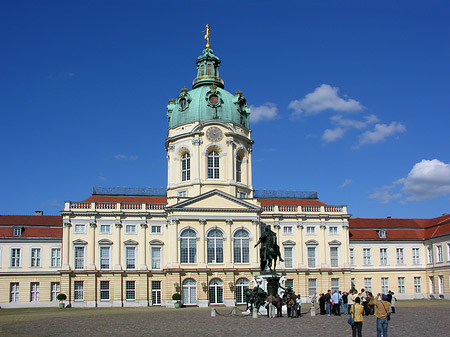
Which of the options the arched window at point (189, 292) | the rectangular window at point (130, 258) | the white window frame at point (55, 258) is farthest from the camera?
the white window frame at point (55, 258)

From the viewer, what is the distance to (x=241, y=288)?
6178 centimetres

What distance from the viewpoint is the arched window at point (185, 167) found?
6694 cm

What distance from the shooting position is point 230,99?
225 ft

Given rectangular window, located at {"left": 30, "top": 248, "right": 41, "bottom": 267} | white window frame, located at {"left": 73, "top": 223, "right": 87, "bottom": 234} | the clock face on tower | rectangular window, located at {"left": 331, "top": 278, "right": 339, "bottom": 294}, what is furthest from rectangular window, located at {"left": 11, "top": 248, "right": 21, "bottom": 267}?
rectangular window, located at {"left": 331, "top": 278, "right": 339, "bottom": 294}

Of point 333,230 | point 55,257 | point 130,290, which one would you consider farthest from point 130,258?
point 333,230

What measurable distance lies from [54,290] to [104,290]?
6252 millimetres

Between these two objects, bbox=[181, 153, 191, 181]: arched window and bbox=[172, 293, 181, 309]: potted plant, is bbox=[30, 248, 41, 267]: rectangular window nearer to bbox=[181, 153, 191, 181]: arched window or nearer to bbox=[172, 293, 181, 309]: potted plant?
bbox=[172, 293, 181, 309]: potted plant

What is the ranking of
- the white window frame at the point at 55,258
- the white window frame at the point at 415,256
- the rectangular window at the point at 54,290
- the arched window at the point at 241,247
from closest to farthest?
the arched window at the point at 241,247 → the rectangular window at the point at 54,290 → the white window frame at the point at 55,258 → the white window frame at the point at 415,256

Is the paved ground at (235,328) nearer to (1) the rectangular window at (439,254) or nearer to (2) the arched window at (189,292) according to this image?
(2) the arched window at (189,292)

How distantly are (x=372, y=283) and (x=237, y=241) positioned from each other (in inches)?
757

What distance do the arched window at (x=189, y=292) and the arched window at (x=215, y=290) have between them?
1.66 m

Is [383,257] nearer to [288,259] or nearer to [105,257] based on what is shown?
[288,259]

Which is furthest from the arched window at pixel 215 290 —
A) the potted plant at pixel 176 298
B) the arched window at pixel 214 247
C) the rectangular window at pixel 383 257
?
the rectangular window at pixel 383 257

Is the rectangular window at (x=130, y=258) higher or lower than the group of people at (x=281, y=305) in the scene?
higher
